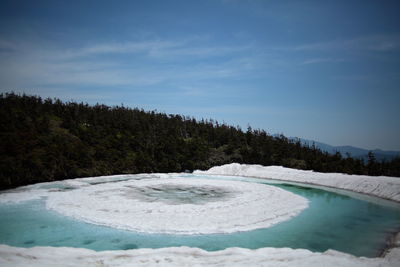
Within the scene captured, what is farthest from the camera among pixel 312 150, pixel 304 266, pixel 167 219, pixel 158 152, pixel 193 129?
pixel 193 129

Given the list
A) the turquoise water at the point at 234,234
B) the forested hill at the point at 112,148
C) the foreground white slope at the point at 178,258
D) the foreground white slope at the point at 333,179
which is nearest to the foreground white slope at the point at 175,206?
the turquoise water at the point at 234,234

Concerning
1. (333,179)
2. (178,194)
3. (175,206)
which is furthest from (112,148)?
(333,179)

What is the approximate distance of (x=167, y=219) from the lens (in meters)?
16.0

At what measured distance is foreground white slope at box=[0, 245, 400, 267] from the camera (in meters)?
7.95

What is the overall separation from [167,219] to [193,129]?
61.5 m

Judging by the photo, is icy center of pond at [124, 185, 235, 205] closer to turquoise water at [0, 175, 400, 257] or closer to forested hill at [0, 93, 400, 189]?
turquoise water at [0, 175, 400, 257]

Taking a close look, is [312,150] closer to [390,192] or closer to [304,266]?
[390,192]

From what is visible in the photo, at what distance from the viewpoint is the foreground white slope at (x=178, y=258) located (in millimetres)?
7945

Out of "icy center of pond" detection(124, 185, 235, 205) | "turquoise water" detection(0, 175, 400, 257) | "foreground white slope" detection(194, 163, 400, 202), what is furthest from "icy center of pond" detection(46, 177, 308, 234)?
"foreground white slope" detection(194, 163, 400, 202)

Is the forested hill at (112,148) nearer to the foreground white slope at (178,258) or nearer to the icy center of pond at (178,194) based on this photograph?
the icy center of pond at (178,194)

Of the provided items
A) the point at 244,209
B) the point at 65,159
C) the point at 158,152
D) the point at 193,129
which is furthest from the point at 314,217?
the point at 193,129

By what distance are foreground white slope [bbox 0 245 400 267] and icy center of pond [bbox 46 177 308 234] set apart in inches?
186

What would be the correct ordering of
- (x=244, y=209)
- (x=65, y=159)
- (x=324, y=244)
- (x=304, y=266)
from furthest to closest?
(x=65, y=159), (x=244, y=209), (x=324, y=244), (x=304, y=266)

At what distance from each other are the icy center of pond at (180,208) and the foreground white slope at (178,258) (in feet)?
15.5
